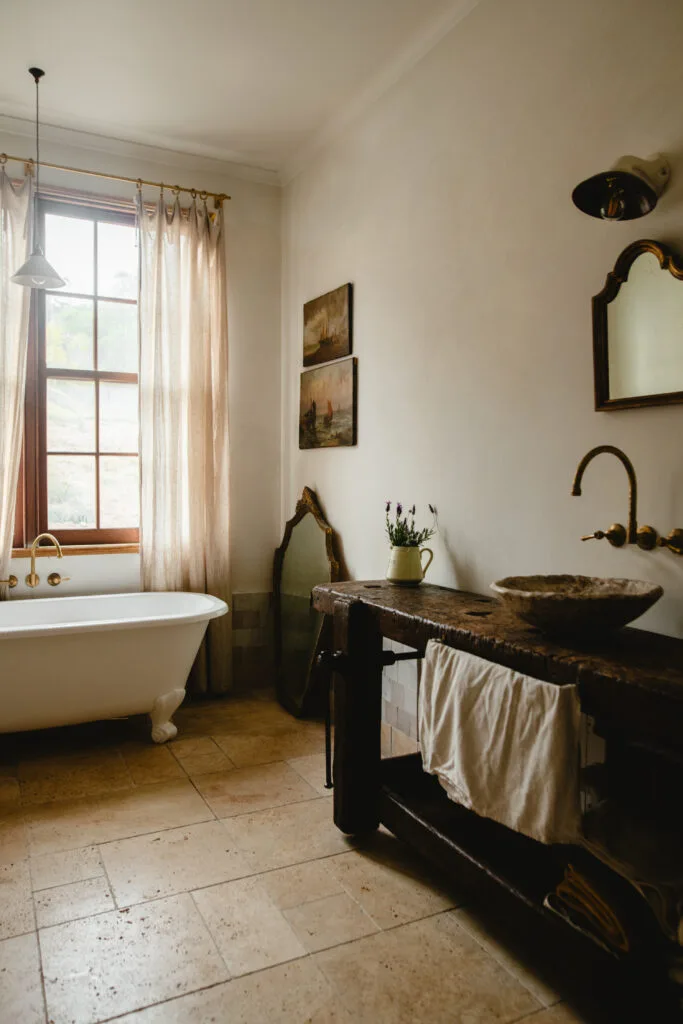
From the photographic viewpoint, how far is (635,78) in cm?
203

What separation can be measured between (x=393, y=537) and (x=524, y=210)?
127 cm

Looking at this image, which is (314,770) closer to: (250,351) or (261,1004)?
(261,1004)

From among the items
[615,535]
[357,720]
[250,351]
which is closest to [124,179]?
[250,351]

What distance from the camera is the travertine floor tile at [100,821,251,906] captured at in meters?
2.21

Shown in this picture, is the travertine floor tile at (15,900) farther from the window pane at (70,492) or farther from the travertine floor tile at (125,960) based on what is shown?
the window pane at (70,492)

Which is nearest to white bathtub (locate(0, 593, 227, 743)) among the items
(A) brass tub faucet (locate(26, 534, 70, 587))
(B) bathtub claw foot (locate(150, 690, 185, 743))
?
(B) bathtub claw foot (locate(150, 690, 185, 743))

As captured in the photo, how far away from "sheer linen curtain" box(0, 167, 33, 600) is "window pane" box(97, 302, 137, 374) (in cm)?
45

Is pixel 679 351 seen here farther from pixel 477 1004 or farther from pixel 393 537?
pixel 477 1004

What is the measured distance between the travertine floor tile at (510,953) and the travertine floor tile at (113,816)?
42.1 inches

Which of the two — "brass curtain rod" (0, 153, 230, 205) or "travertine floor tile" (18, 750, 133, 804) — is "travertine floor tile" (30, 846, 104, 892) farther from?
"brass curtain rod" (0, 153, 230, 205)

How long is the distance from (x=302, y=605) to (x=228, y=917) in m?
2.00

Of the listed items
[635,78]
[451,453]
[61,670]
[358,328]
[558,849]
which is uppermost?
[635,78]

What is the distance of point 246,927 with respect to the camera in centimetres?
200

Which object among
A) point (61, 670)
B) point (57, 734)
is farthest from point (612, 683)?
point (57, 734)
